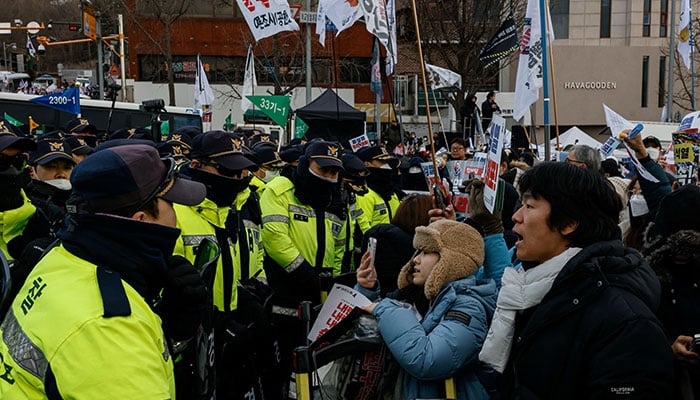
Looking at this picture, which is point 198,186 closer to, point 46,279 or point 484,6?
point 46,279

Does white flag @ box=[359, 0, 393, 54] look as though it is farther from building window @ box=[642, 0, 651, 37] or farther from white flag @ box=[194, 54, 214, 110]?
building window @ box=[642, 0, 651, 37]

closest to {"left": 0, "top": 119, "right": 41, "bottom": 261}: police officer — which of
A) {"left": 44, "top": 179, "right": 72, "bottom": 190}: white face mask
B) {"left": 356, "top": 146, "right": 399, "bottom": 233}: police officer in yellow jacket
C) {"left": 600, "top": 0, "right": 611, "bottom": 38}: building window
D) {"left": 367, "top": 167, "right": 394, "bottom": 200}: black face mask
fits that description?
{"left": 44, "top": 179, "right": 72, "bottom": 190}: white face mask

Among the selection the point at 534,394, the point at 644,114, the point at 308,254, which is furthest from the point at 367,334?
the point at 644,114

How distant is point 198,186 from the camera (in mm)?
3148

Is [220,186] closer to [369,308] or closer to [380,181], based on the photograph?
[369,308]

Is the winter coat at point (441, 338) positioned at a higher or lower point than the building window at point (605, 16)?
lower

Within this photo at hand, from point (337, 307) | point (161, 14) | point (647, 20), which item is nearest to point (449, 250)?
point (337, 307)

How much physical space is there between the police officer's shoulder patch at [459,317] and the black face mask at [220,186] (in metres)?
2.07

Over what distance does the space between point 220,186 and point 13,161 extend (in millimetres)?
1421

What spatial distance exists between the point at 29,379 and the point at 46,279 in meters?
0.33

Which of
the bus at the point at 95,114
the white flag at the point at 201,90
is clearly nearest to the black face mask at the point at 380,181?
the bus at the point at 95,114

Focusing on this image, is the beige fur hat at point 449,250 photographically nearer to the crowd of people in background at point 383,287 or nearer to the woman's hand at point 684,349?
the crowd of people in background at point 383,287

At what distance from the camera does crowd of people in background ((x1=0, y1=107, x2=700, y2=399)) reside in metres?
2.17

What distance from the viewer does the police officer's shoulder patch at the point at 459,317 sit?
335cm
